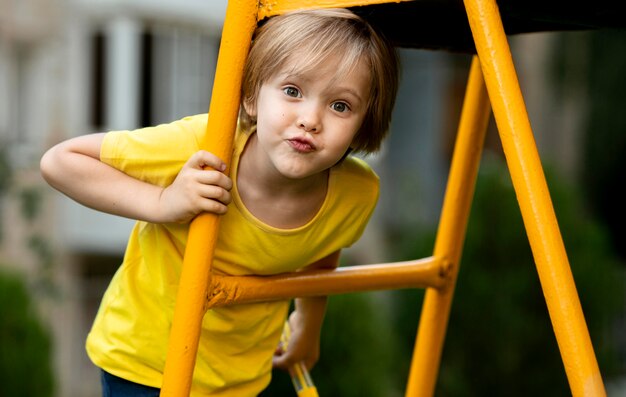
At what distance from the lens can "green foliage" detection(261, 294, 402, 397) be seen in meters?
5.04

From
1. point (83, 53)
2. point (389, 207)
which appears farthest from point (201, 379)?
point (389, 207)

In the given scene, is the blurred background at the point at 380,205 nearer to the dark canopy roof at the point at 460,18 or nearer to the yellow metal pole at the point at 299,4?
the dark canopy roof at the point at 460,18

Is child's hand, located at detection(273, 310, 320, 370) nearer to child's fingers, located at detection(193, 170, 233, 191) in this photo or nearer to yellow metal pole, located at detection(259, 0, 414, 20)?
child's fingers, located at detection(193, 170, 233, 191)

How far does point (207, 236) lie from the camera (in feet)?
4.99

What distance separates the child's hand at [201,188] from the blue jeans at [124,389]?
0.43m

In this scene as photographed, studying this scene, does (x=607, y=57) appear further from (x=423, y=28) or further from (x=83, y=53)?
(x=423, y=28)

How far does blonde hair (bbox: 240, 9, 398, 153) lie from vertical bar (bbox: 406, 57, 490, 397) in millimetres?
411

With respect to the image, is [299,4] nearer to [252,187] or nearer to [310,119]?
Result: [310,119]

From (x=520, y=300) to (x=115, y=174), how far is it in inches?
190

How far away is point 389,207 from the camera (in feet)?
38.6

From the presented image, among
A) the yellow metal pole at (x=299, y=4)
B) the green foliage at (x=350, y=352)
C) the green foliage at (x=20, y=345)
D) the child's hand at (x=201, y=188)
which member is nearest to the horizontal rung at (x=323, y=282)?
the child's hand at (x=201, y=188)

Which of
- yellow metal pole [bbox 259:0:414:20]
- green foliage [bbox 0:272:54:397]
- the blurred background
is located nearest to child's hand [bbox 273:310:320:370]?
yellow metal pole [bbox 259:0:414:20]

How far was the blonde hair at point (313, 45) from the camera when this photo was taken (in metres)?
1.54

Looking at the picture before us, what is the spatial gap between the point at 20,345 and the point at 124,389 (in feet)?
11.9
